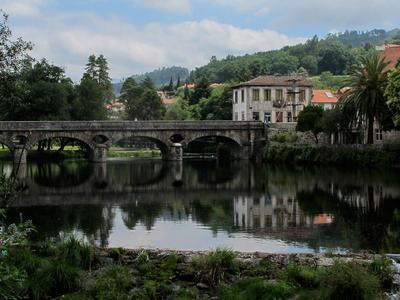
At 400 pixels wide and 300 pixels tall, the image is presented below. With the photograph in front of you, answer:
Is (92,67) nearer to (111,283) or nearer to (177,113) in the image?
(177,113)

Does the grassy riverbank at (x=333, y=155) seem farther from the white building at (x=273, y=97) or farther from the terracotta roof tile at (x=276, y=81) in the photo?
the terracotta roof tile at (x=276, y=81)

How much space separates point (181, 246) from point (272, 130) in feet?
197

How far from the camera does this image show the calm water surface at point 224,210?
77.8ft

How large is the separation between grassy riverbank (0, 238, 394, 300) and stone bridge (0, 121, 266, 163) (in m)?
56.7

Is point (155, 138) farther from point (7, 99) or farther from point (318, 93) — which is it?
point (7, 99)

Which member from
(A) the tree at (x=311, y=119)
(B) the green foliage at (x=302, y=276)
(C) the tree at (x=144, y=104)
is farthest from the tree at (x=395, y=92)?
(C) the tree at (x=144, y=104)

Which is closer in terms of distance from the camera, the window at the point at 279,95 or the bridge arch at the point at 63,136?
the bridge arch at the point at 63,136

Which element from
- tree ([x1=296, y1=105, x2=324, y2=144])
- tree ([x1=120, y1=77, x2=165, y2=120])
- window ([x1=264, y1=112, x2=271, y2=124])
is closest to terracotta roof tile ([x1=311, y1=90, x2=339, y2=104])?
window ([x1=264, y1=112, x2=271, y2=124])

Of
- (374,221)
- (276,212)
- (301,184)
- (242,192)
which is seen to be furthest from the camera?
(301,184)

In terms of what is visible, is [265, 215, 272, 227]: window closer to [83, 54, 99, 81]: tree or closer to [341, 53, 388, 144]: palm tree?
[341, 53, 388, 144]: palm tree

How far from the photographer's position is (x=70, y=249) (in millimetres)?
16672

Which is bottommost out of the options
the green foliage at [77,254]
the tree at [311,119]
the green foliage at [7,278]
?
the green foliage at [77,254]

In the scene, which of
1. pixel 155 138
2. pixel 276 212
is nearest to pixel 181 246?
pixel 276 212

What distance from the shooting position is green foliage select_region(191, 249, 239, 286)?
610 inches
